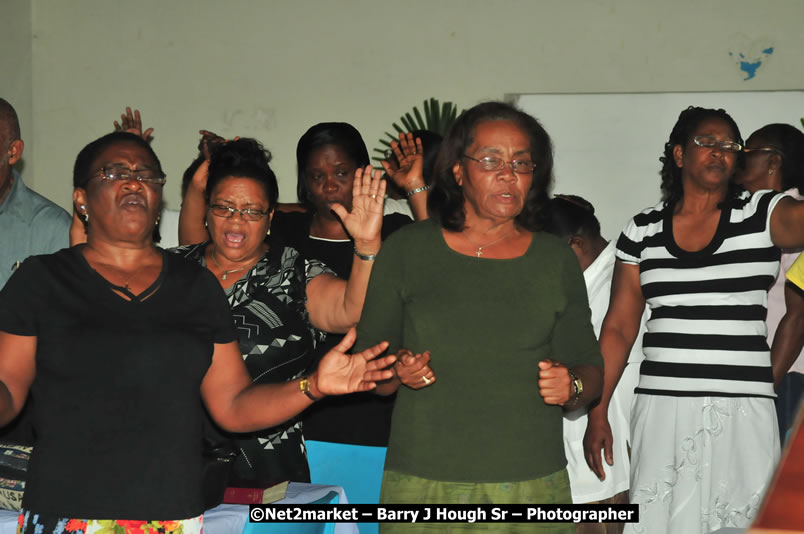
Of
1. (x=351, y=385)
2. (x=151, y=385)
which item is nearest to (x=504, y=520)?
(x=351, y=385)

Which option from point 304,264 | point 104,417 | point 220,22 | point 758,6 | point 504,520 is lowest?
point 504,520

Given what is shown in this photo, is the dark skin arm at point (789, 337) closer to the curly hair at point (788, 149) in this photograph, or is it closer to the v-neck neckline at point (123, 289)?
the curly hair at point (788, 149)

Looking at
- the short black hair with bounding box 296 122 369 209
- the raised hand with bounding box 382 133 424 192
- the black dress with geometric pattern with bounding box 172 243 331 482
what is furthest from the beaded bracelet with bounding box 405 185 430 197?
the black dress with geometric pattern with bounding box 172 243 331 482

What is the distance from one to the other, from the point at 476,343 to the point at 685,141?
144 cm

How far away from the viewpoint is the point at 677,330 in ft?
9.71

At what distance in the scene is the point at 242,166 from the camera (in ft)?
9.26

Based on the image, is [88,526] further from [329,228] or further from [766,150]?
[766,150]

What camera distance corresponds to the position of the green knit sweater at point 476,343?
7.01 ft

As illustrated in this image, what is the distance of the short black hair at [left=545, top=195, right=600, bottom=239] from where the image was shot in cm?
380

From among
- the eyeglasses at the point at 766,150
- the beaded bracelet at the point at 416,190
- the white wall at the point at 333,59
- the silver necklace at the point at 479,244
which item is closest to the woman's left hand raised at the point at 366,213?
the silver necklace at the point at 479,244

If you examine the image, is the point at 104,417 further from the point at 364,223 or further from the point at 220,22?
the point at 220,22

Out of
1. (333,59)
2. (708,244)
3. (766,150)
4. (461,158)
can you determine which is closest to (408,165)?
(461,158)

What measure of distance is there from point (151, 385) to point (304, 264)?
870 millimetres

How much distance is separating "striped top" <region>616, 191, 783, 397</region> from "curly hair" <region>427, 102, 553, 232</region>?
778mm
